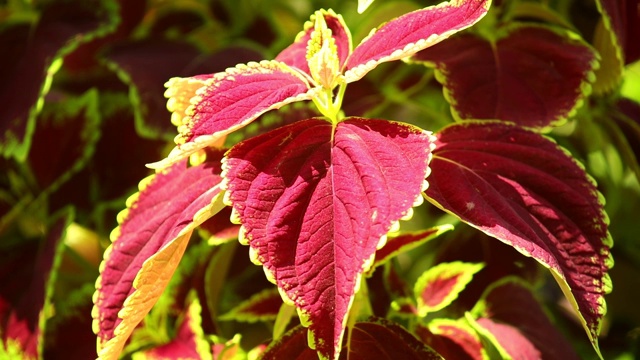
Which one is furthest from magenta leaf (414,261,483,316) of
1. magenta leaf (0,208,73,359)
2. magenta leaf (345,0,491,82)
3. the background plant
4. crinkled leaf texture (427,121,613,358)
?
magenta leaf (0,208,73,359)

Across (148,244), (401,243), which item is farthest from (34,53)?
(401,243)

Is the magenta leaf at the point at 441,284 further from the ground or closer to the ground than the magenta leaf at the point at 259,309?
closer to the ground

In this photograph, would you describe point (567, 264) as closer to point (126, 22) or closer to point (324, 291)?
point (324, 291)

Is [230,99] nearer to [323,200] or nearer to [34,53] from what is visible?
[323,200]

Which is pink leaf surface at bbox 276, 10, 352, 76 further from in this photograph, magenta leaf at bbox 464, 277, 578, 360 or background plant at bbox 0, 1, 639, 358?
magenta leaf at bbox 464, 277, 578, 360

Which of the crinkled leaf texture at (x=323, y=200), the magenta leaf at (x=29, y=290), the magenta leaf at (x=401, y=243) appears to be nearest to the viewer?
the crinkled leaf texture at (x=323, y=200)

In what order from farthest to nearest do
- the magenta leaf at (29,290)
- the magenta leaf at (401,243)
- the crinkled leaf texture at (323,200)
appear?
the magenta leaf at (29,290), the magenta leaf at (401,243), the crinkled leaf texture at (323,200)

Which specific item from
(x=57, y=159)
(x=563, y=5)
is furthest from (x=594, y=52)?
(x=57, y=159)

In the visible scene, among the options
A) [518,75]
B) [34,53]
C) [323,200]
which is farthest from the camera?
[34,53]

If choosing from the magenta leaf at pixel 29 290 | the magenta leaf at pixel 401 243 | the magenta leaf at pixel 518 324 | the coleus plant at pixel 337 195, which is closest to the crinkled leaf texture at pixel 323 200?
the coleus plant at pixel 337 195

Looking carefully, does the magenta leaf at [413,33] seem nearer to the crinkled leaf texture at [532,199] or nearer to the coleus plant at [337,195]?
the coleus plant at [337,195]
